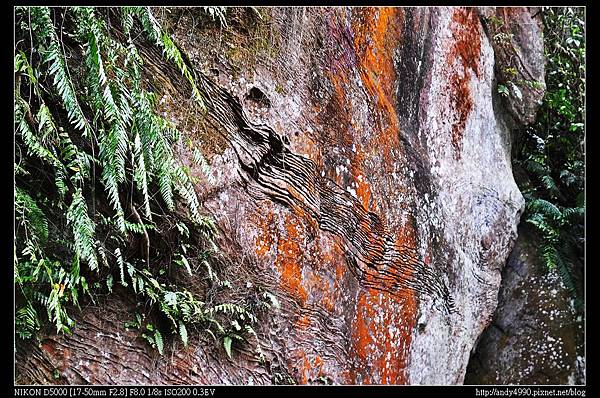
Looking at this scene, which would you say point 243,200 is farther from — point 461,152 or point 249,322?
point 461,152

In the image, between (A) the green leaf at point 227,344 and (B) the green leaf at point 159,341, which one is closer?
(B) the green leaf at point 159,341

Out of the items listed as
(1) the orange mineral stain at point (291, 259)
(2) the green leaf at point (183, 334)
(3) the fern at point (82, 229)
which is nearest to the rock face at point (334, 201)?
(1) the orange mineral stain at point (291, 259)

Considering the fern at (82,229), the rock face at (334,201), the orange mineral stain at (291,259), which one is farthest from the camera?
the orange mineral stain at (291,259)

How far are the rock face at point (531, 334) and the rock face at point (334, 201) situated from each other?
714 mm

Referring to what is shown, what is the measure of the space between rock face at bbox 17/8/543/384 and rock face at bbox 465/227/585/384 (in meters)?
0.71

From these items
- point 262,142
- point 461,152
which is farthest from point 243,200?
point 461,152

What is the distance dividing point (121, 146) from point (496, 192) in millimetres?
4966

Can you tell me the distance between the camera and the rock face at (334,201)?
343 centimetres

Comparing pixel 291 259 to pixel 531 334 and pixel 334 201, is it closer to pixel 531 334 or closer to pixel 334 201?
pixel 334 201

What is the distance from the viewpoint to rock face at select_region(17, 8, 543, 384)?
343 cm

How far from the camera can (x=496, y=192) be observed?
6.26 metres

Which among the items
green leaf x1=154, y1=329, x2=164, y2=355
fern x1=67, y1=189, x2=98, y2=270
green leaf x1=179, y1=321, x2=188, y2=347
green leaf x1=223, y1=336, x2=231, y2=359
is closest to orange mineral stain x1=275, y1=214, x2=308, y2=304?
green leaf x1=223, y1=336, x2=231, y2=359

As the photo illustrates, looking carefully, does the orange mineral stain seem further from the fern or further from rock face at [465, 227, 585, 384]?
rock face at [465, 227, 585, 384]

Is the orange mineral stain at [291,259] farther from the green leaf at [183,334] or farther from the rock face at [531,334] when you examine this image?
the rock face at [531,334]
